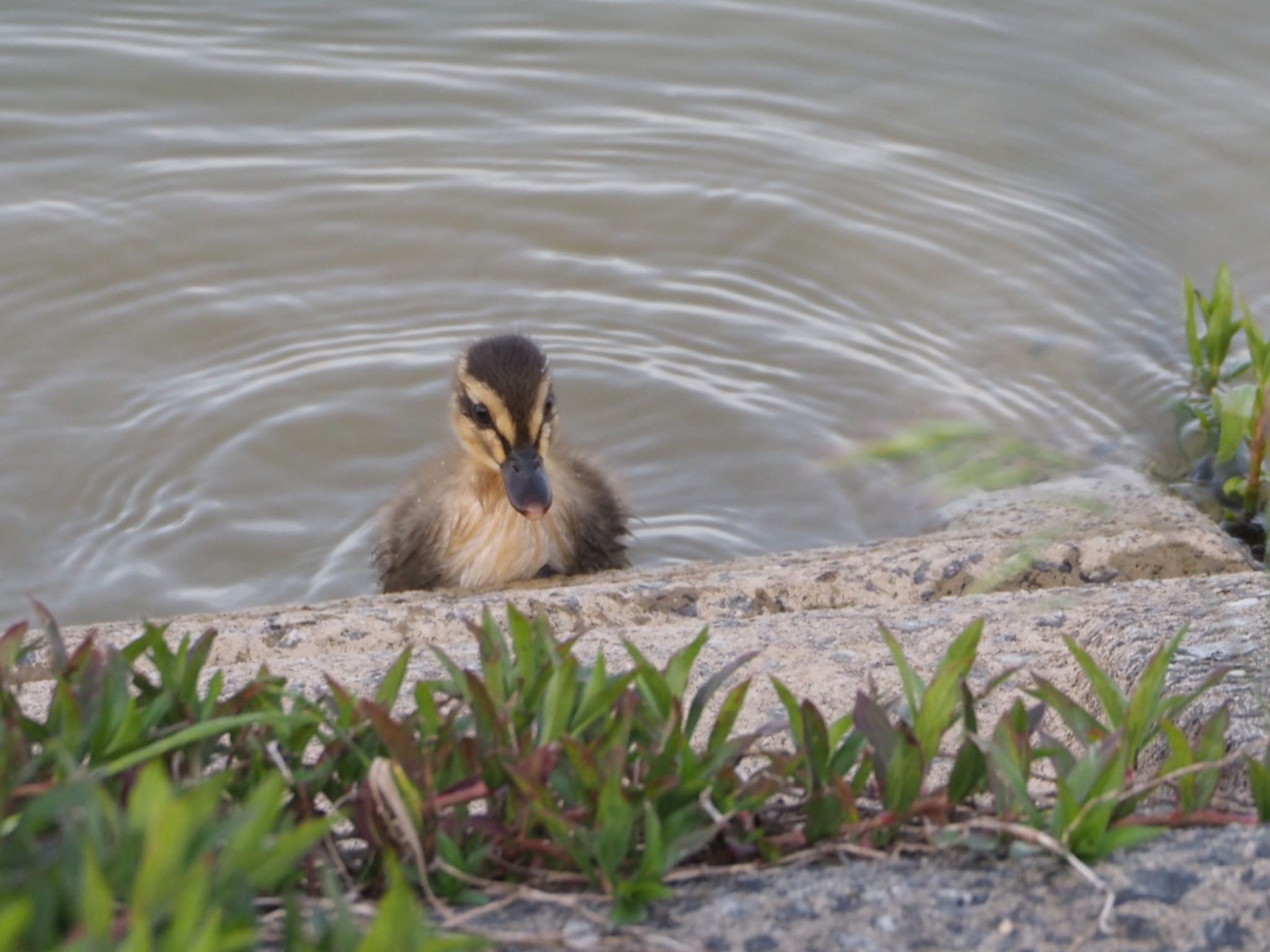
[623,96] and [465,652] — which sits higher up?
[623,96]

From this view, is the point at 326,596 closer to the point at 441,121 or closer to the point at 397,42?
the point at 441,121

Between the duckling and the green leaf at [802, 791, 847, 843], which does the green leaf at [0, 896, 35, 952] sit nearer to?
the green leaf at [802, 791, 847, 843]

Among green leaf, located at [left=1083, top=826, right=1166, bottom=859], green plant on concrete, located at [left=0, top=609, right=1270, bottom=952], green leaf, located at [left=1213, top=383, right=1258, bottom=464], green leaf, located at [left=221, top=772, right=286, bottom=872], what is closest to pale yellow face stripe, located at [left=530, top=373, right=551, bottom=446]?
green leaf, located at [left=1213, top=383, right=1258, bottom=464]

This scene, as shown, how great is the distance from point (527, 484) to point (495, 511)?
0.44 meters

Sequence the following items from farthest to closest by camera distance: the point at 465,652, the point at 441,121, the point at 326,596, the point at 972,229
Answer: the point at 441,121 → the point at 972,229 → the point at 326,596 → the point at 465,652

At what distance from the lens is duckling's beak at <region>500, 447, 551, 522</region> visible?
482 cm

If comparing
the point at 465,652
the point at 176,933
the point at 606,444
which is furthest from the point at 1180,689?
the point at 606,444

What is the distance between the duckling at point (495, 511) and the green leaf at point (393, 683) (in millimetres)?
2780

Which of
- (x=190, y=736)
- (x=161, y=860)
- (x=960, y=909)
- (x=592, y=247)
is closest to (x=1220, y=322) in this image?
(x=592, y=247)

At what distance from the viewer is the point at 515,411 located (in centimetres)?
489

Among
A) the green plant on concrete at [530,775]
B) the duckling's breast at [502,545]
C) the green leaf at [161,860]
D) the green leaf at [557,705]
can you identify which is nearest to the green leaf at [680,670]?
the green plant on concrete at [530,775]

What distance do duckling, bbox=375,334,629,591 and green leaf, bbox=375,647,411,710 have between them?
2780 millimetres

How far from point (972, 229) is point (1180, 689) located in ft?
16.1

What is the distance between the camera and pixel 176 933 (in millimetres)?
1415
